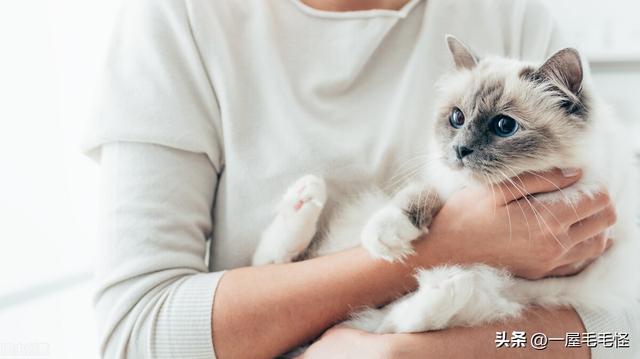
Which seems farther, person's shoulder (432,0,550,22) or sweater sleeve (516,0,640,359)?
person's shoulder (432,0,550,22)

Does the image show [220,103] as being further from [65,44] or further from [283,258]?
[65,44]

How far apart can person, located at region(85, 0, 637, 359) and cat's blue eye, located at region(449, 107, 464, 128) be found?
0.41 ft

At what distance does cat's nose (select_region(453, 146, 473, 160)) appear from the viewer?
99 centimetres

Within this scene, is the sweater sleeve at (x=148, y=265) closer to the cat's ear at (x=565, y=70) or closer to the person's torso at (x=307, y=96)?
the person's torso at (x=307, y=96)

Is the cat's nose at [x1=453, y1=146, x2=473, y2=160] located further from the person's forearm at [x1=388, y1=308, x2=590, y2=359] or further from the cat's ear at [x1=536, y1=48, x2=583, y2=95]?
the person's forearm at [x1=388, y1=308, x2=590, y2=359]

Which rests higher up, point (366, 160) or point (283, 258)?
point (366, 160)

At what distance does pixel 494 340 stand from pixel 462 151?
0.36 metres

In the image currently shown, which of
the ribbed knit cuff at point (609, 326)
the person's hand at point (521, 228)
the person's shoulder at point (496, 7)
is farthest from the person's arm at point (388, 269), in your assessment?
the person's shoulder at point (496, 7)

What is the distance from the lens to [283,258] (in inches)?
44.6

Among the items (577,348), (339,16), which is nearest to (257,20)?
(339,16)

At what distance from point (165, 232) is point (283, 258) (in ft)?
0.88

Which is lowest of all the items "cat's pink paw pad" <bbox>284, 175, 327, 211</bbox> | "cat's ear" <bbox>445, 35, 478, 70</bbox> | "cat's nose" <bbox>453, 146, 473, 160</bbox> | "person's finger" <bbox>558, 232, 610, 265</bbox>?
"person's finger" <bbox>558, 232, 610, 265</bbox>

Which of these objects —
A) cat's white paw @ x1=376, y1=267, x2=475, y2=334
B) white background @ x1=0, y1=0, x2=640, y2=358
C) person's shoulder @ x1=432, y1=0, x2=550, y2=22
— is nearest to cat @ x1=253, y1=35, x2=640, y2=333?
cat's white paw @ x1=376, y1=267, x2=475, y2=334

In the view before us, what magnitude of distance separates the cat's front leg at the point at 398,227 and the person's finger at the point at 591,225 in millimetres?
272
